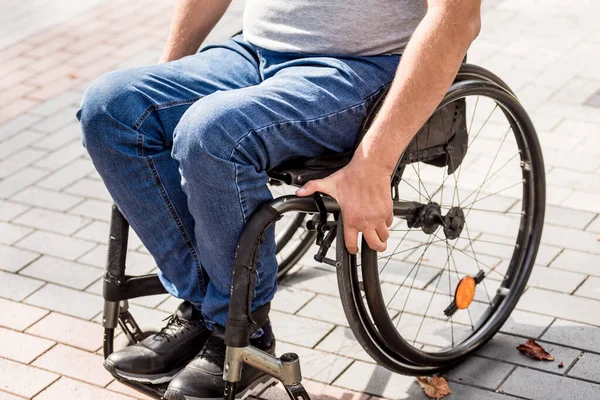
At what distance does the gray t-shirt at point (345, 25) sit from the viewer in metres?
2.45

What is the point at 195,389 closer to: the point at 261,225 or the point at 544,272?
the point at 261,225

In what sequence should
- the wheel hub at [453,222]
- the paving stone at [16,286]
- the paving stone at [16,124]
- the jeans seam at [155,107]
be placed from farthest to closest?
the paving stone at [16,124] → the paving stone at [16,286] → the wheel hub at [453,222] → the jeans seam at [155,107]

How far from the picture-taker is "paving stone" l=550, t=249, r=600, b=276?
10.9 feet

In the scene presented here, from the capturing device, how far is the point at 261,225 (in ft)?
7.33

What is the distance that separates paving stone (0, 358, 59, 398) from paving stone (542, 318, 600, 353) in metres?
1.52

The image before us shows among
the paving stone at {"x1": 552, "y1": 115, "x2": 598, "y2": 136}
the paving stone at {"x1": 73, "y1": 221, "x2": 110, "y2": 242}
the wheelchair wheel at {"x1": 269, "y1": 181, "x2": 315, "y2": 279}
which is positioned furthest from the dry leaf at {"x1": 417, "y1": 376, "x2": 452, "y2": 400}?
the paving stone at {"x1": 552, "y1": 115, "x2": 598, "y2": 136}

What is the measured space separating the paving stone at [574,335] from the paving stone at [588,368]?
0.04 meters

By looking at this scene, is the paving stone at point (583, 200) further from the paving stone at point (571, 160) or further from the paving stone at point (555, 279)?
the paving stone at point (555, 279)

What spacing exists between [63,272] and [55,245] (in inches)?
8.1

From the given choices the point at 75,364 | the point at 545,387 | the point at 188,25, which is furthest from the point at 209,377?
the point at 188,25

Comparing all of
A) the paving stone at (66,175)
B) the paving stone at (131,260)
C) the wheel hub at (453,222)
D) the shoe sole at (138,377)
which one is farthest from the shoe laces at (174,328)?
the paving stone at (66,175)

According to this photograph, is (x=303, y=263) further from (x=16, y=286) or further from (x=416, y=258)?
(x=16, y=286)

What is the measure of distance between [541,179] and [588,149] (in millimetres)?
1299

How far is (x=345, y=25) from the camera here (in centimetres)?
246
